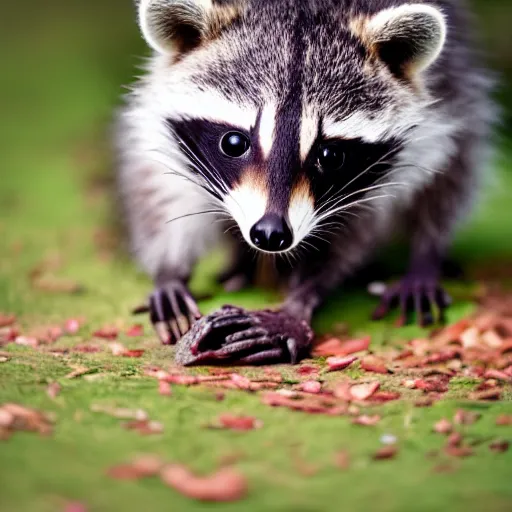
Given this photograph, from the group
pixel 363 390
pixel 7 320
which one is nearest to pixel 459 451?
pixel 363 390

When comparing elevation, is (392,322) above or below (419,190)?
below

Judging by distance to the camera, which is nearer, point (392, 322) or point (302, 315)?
point (302, 315)

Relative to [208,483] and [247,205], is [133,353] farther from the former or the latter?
[208,483]

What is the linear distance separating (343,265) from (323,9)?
42.4 inches

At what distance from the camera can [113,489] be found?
1.79m

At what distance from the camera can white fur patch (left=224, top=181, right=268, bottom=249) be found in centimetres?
253

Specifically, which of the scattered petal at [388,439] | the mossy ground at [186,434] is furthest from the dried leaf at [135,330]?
the scattered petal at [388,439]

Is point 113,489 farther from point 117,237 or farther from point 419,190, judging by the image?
point 117,237

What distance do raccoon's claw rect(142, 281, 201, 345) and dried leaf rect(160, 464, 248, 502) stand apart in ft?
3.73

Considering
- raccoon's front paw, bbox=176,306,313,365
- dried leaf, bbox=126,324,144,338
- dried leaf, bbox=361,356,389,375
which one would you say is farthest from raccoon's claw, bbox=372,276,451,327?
dried leaf, bbox=126,324,144,338

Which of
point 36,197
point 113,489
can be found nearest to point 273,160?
point 113,489

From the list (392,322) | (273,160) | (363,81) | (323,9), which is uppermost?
(323,9)

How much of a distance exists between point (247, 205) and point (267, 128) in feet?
0.85

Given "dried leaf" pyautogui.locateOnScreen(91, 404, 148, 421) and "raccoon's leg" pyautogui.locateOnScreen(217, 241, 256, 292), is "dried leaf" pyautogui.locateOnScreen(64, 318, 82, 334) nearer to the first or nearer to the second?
"raccoon's leg" pyautogui.locateOnScreen(217, 241, 256, 292)
